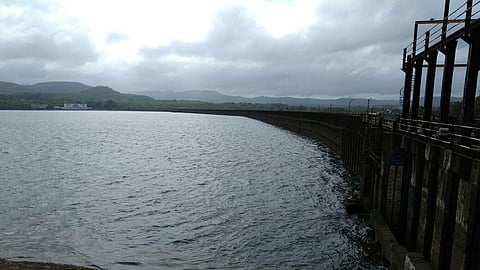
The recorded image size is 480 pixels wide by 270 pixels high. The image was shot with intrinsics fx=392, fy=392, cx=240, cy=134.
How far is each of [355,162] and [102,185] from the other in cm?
2607

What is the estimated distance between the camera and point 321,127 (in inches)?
3014

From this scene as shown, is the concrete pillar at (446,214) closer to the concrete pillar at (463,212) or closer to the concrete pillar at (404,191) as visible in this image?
the concrete pillar at (463,212)

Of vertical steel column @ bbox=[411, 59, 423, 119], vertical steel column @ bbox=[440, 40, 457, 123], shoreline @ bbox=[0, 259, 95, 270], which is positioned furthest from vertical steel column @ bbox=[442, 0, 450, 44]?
shoreline @ bbox=[0, 259, 95, 270]

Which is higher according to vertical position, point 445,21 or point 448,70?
point 445,21

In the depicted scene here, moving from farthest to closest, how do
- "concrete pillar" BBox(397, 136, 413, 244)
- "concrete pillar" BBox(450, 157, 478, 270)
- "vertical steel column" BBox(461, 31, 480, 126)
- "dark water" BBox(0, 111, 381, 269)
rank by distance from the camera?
1. "dark water" BBox(0, 111, 381, 269)
2. "concrete pillar" BBox(397, 136, 413, 244)
3. "vertical steel column" BBox(461, 31, 480, 126)
4. "concrete pillar" BBox(450, 157, 478, 270)

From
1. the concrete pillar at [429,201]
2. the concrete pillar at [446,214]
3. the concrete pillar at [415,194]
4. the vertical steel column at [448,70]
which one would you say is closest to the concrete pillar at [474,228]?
the concrete pillar at [446,214]

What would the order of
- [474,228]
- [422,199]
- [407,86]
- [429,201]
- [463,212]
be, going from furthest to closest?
[407,86], [422,199], [429,201], [463,212], [474,228]

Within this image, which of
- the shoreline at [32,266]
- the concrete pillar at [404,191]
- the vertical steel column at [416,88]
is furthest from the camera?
the vertical steel column at [416,88]

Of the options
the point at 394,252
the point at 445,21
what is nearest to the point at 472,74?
the point at 445,21

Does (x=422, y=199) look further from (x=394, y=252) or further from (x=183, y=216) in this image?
(x=183, y=216)

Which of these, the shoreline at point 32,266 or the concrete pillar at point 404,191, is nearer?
the shoreline at point 32,266

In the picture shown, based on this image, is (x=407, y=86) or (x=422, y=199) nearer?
(x=422, y=199)

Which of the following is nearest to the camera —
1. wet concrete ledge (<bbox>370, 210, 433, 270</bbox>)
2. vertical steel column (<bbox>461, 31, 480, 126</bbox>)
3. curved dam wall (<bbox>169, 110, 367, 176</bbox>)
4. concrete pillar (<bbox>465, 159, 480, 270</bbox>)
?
concrete pillar (<bbox>465, 159, 480, 270</bbox>)

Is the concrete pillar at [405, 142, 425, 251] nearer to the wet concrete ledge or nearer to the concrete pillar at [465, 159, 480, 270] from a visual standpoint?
the wet concrete ledge
